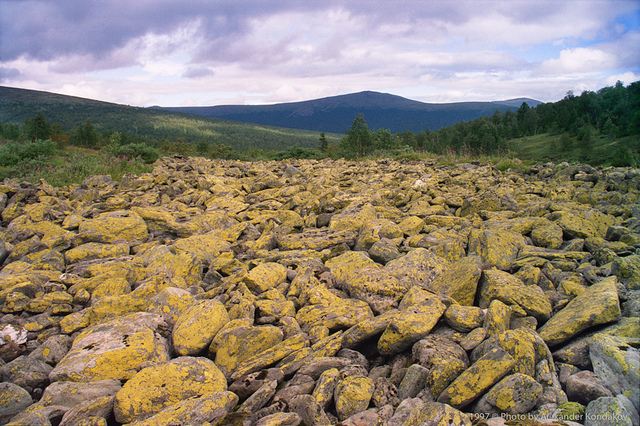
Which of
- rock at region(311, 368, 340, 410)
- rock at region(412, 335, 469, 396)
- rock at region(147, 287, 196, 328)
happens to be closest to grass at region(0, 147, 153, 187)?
rock at region(147, 287, 196, 328)

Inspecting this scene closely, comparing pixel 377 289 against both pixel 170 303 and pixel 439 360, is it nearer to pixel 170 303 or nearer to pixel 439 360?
pixel 439 360

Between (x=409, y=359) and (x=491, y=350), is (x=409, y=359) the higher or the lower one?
the lower one

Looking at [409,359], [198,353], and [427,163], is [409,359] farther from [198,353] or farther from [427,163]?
[427,163]

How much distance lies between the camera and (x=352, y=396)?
229 centimetres

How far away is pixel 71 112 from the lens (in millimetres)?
127375

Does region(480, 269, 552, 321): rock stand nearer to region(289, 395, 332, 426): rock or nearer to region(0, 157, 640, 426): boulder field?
region(0, 157, 640, 426): boulder field

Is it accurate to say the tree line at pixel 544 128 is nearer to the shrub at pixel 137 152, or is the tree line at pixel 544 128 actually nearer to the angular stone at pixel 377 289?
the shrub at pixel 137 152

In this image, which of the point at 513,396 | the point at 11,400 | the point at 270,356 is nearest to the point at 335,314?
the point at 270,356

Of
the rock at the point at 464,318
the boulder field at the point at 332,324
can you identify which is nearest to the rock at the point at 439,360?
the boulder field at the point at 332,324

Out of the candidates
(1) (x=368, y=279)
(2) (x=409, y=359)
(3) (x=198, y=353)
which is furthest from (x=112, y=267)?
(2) (x=409, y=359)

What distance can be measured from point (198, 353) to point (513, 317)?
284 centimetres

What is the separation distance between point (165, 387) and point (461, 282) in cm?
285

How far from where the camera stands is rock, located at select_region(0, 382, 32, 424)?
2441 millimetres

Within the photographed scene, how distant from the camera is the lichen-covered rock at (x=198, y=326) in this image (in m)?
3.09
